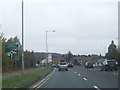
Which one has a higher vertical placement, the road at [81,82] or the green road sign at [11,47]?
the green road sign at [11,47]

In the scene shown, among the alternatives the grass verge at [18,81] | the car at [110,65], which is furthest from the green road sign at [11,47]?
the car at [110,65]

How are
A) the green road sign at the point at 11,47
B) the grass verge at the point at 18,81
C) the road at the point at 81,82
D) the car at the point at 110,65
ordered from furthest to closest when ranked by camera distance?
1. the car at the point at 110,65
2. the green road sign at the point at 11,47
3. the road at the point at 81,82
4. the grass verge at the point at 18,81

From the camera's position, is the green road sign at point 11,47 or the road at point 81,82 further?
the green road sign at point 11,47

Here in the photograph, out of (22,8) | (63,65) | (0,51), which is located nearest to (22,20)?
(22,8)

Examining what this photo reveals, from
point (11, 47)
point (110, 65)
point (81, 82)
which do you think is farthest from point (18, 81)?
point (110, 65)

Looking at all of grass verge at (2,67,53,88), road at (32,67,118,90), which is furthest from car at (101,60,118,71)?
grass verge at (2,67,53,88)

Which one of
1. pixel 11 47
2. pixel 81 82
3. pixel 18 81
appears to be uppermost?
pixel 11 47

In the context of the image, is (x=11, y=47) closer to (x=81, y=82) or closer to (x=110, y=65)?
(x=81, y=82)

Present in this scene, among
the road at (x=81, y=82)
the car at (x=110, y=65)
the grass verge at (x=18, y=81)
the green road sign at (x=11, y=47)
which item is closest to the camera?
the grass verge at (x=18, y=81)

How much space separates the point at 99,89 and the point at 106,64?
34588 millimetres

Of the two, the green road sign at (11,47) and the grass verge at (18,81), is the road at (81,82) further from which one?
the green road sign at (11,47)

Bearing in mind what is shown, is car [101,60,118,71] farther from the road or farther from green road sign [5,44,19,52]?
green road sign [5,44,19,52]

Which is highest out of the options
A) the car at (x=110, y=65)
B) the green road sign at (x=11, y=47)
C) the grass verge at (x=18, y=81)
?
the green road sign at (x=11, y=47)

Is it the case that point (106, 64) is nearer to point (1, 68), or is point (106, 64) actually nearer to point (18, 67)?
point (1, 68)
